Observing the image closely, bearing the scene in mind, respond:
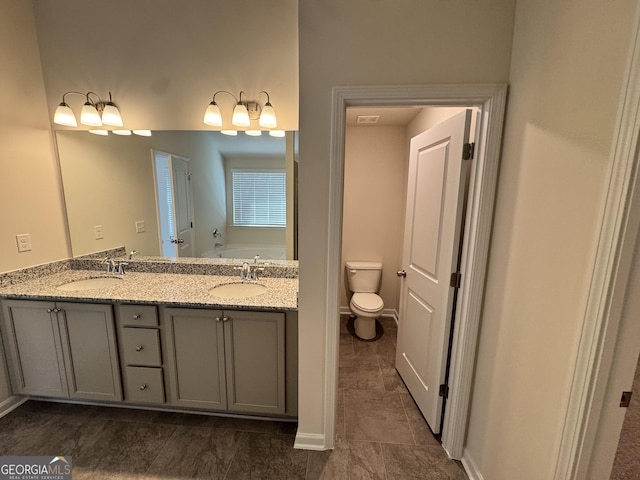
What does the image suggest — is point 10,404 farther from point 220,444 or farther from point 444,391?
point 444,391

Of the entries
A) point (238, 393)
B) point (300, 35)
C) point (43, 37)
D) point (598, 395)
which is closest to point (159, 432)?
point (238, 393)

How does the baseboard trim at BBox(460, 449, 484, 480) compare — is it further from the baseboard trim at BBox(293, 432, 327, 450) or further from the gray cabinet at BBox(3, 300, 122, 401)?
the gray cabinet at BBox(3, 300, 122, 401)

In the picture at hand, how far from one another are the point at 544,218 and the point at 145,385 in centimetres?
238

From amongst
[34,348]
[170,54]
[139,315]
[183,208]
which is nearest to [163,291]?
[139,315]

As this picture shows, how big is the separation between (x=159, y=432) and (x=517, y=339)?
2115 millimetres

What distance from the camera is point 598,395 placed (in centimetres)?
80

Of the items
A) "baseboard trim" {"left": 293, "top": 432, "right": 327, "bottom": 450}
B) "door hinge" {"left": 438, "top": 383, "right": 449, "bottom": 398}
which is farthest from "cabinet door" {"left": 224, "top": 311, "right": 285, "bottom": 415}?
"door hinge" {"left": 438, "top": 383, "right": 449, "bottom": 398}

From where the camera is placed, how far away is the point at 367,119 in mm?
2797

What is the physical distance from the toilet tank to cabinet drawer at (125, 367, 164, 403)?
6.67 ft

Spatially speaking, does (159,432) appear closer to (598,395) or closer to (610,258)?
(598,395)

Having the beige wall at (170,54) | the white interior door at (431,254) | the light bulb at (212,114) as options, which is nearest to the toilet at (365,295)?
the white interior door at (431,254)

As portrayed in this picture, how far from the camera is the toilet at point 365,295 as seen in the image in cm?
273

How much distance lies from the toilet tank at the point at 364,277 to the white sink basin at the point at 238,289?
1.43 m

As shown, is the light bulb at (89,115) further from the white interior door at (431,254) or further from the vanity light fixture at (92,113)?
the white interior door at (431,254)
